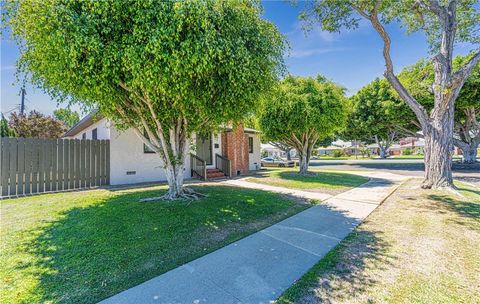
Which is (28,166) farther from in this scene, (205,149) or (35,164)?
(205,149)

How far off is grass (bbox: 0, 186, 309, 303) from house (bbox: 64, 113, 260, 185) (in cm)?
298

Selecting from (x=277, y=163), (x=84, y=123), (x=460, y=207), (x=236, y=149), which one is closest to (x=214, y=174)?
(x=236, y=149)

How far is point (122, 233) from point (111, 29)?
427 centimetres

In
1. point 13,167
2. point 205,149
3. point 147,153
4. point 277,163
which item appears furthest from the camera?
point 277,163

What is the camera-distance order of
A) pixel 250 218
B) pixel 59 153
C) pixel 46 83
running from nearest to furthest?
1. pixel 250 218
2. pixel 46 83
3. pixel 59 153

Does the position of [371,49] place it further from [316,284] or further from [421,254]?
[316,284]

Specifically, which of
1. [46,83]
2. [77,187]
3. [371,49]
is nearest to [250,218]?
[46,83]

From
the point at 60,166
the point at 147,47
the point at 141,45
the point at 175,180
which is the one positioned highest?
the point at 141,45

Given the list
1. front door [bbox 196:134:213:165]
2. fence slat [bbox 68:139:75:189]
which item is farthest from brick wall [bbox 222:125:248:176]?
fence slat [bbox 68:139:75:189]

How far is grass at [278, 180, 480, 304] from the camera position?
2838 mm

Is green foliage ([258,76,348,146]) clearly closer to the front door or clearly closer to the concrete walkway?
the front door

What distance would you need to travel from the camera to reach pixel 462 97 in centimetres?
1764

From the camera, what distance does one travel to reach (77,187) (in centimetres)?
977

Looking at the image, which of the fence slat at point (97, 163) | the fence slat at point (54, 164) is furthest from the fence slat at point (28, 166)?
the fence slat at point (97, 163)
